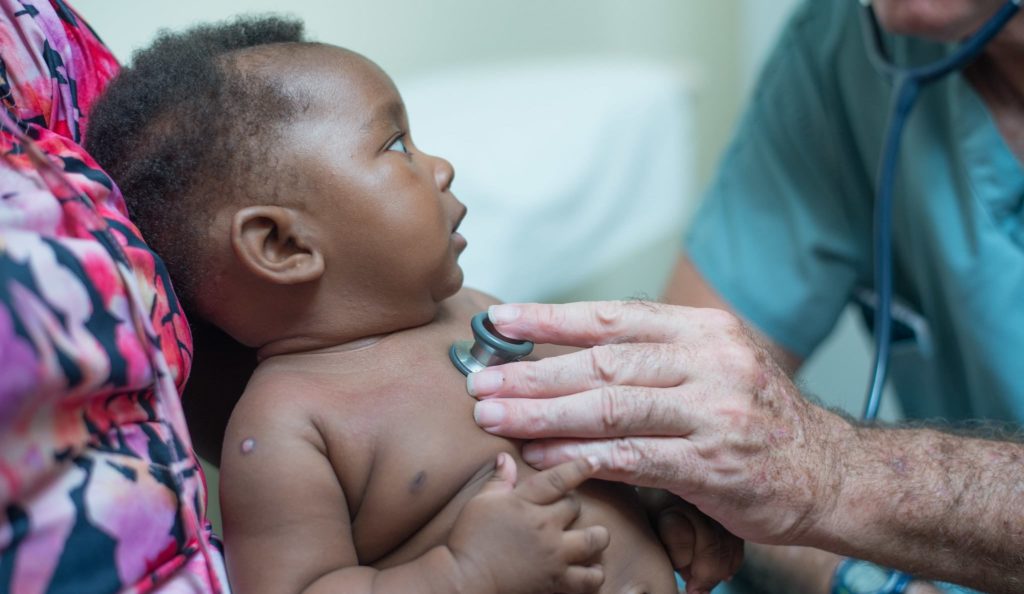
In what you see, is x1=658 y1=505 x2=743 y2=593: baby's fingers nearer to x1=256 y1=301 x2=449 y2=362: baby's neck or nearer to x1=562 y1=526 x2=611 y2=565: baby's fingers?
x1=562 y1=526 x2=611 y2=565: baby's fingers

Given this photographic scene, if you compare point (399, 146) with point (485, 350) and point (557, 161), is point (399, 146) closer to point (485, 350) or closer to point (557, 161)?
point (485, 350)

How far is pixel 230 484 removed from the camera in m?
0.68

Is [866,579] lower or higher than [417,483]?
lower

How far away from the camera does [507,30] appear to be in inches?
87.8

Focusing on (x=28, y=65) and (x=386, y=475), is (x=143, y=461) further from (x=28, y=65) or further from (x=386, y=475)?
(x=28, y=65)

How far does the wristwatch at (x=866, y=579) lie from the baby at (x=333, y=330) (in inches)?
12.1

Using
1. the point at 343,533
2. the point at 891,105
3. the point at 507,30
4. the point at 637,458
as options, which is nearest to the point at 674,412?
the point at 637,458

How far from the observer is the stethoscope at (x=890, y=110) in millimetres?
1081

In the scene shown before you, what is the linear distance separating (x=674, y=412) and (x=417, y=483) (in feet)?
0.71

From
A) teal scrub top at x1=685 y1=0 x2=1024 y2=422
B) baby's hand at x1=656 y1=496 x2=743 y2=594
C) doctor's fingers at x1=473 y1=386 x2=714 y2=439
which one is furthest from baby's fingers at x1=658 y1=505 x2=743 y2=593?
teal scrub top at x1=685 y1=0 x2=1024 y2=422

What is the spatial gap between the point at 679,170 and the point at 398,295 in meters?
1.39

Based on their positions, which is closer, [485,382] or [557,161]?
[485,382]

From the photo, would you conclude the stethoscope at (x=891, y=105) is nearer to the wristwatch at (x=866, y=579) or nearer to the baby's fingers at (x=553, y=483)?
the wristwatch at (x=866, y=579)

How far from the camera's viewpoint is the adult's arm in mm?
761
